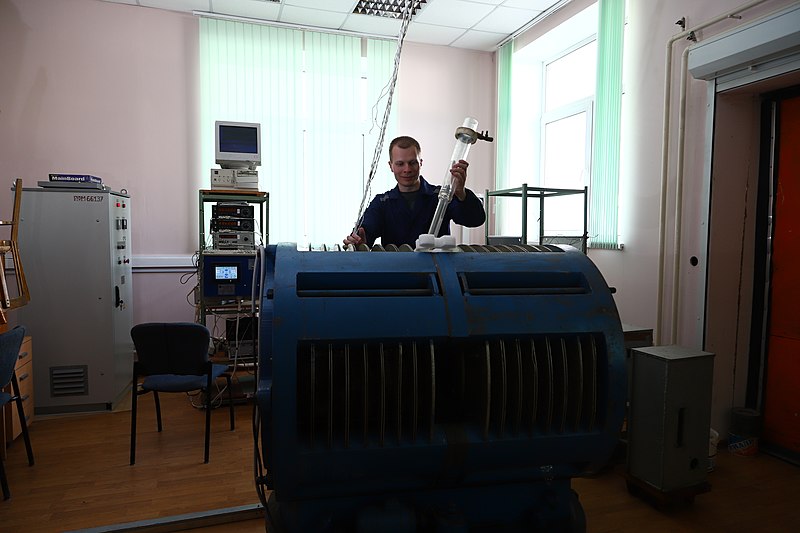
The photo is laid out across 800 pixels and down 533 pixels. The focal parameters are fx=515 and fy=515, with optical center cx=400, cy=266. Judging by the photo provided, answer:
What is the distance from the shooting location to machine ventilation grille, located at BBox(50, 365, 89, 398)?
3381mm

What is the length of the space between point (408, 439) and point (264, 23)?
4.63 meters

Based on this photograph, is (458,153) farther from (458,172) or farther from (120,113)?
(120,113)

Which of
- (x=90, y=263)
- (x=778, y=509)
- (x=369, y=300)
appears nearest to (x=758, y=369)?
(x=778, y=509)

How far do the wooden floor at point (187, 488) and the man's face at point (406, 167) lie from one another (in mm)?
1470

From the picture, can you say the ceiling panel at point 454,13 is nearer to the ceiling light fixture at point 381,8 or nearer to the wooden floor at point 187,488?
the ceiling light fixture at point 381,8

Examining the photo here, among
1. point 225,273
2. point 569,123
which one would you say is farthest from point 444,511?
point 569,123

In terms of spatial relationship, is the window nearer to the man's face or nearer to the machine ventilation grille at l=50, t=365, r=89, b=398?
the man's face

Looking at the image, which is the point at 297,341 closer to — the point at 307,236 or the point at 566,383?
the point at 566,383

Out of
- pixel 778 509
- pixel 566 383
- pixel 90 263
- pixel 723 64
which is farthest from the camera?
pixel 90 263

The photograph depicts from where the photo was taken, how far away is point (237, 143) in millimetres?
3791

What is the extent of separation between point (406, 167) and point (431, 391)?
50.6 inches

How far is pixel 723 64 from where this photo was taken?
248 cm

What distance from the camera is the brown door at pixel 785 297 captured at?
8.70ft

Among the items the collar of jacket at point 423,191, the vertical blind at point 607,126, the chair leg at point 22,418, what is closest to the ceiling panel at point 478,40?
the vertical blind at point 607,126
